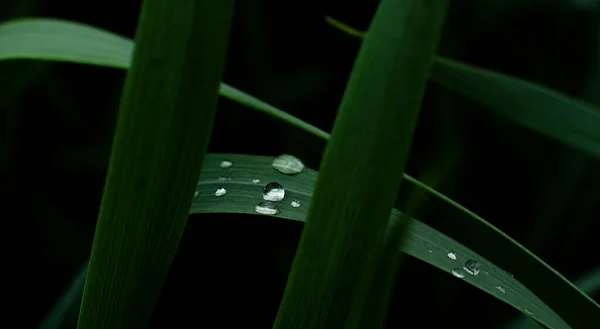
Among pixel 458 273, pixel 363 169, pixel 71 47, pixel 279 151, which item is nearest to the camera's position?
pixel 363 169

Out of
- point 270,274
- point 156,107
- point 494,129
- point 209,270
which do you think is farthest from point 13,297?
point 494,129

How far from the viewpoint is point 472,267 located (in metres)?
0.49

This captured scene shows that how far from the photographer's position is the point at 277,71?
1385 mm

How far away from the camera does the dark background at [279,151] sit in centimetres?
108

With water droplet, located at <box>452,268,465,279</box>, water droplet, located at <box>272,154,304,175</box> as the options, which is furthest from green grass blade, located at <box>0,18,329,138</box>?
water droplet, located at <box>452,268,465,279</box>

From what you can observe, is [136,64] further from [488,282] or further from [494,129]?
[494,129]

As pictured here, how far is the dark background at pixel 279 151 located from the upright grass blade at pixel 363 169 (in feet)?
2.15

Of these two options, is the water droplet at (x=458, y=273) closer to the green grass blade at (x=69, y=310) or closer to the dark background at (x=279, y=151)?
the green grass blade at (x=69, y=310)

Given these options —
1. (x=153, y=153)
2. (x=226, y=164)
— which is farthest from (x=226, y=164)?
(x=153, y=153)

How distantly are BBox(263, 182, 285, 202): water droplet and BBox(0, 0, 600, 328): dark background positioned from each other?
535mm

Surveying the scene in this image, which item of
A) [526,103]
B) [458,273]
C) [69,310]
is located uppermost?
[526,103]

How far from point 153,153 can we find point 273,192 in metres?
0.17

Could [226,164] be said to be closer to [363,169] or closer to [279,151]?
[363,169]

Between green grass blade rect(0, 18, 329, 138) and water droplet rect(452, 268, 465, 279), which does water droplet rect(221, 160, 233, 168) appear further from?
water droplet rect(452, 268, 465, 279)
